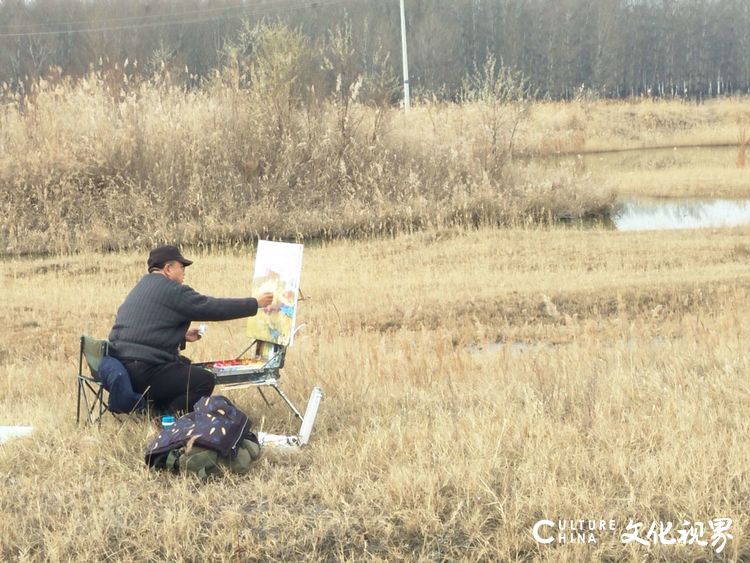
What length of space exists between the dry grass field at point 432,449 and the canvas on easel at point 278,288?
0.56 meters

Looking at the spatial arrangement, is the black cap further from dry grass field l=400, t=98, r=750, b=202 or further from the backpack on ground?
dry grass field l=400, t=98, r=750, b=202

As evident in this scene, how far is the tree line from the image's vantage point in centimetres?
6244

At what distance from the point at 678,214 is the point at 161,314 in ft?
50.9

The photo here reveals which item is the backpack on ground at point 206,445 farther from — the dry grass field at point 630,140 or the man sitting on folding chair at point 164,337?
the dry grass field at point 630,140

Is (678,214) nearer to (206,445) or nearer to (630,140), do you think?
(206,445)

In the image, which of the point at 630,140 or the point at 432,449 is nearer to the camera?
the point at 432,449

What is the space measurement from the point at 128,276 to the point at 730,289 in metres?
7.97

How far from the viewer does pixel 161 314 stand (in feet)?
20.6

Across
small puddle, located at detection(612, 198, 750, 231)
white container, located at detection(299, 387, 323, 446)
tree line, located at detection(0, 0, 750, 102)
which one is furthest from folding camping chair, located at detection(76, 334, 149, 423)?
tree line, located at detection(0, 0, 750, 102)

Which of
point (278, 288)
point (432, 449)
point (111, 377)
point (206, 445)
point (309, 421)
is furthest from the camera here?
point (278, 288)

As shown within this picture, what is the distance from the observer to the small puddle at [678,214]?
1811 centimetres

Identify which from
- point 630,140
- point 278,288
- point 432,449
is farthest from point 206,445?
point 630,140

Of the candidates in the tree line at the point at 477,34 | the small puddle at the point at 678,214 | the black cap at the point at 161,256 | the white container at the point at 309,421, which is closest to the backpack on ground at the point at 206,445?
the white container at the point at 309,421

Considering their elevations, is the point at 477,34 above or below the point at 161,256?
below
